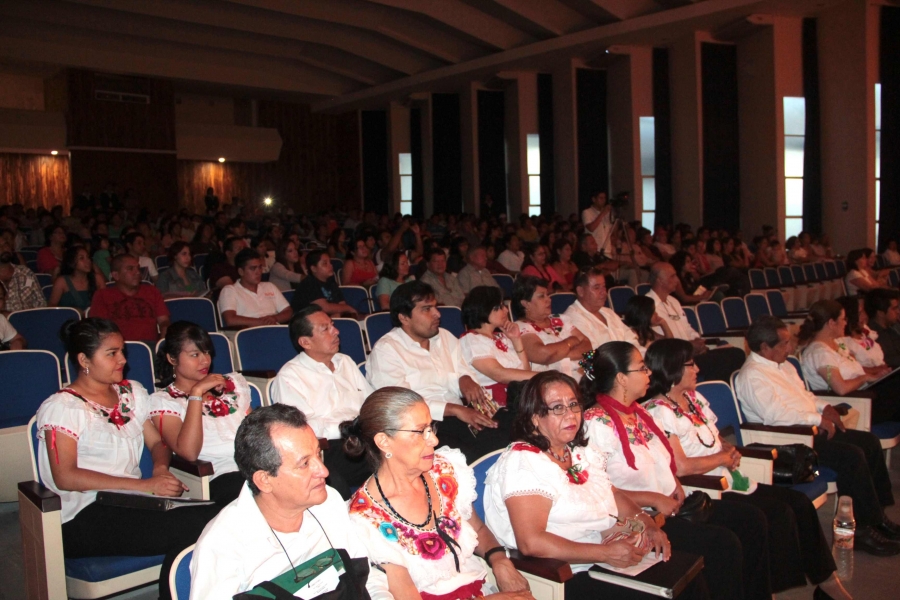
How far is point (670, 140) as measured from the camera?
12.5m

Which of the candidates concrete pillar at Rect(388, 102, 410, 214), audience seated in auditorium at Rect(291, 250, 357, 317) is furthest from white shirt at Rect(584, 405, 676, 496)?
concrete pillar at Rect(388, 102, 410, 214)

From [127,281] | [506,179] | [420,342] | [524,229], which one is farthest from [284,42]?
[420,342]

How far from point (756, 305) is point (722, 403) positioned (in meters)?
3.20

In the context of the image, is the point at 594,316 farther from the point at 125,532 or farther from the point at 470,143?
the point at 470,143

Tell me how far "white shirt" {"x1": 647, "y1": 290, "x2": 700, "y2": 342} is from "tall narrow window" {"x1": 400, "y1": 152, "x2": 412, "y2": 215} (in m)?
12.5

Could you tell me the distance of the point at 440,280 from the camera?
5.86 m

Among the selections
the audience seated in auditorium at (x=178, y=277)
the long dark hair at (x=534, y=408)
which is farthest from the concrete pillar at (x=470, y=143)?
the long dark hair at (x=534, y=408)

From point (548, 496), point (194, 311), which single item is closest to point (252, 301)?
point (194, 311)

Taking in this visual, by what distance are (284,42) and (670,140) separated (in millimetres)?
7724

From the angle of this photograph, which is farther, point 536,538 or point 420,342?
point 420,342

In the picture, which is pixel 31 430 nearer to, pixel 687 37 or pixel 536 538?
pixel 536 538

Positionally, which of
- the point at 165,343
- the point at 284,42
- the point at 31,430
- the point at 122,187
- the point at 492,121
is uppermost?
the point at 284,42

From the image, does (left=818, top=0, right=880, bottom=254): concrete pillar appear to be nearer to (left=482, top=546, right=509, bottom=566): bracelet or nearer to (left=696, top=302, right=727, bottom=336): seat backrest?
(left=696, top=302, right=727, bottom=336): seat backrest

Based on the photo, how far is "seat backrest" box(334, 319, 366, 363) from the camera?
425cm
